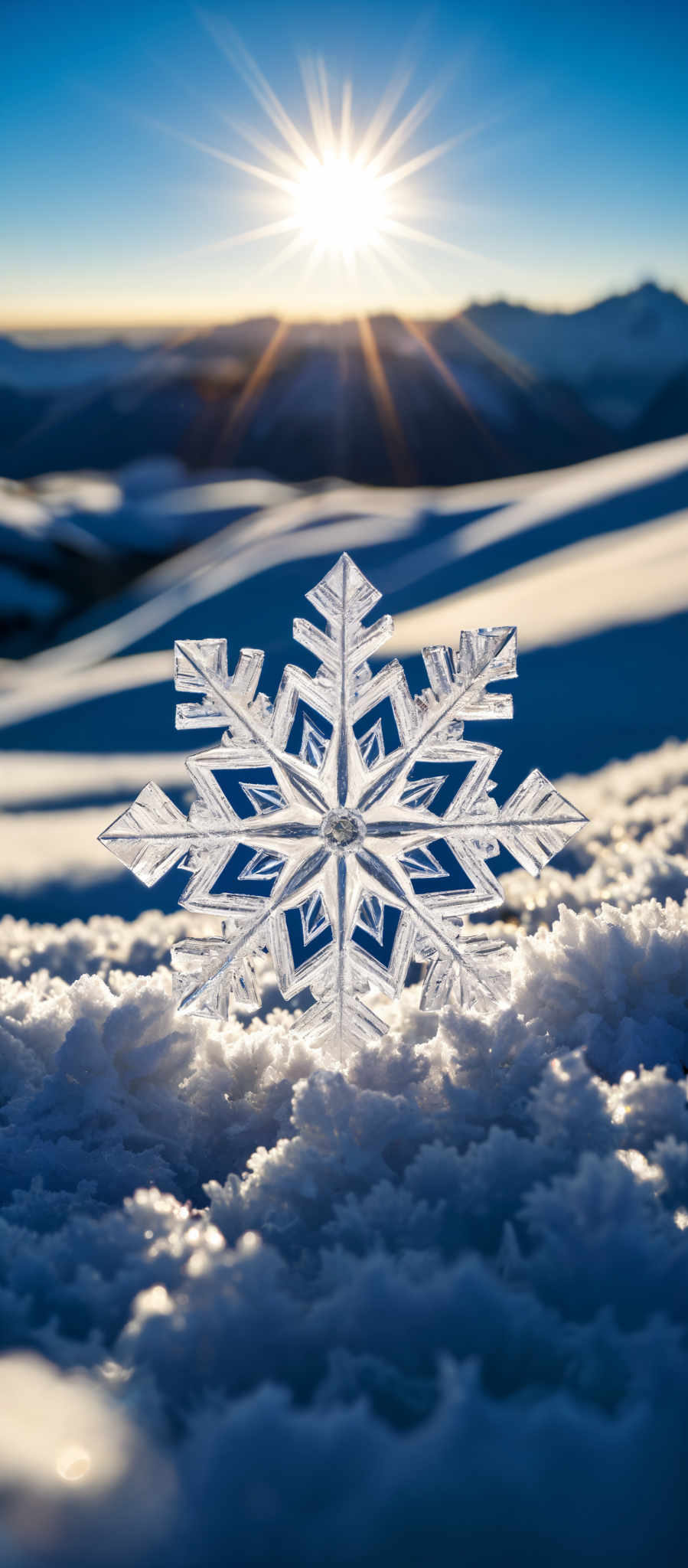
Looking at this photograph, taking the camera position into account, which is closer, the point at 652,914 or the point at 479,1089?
the point at 479,1089

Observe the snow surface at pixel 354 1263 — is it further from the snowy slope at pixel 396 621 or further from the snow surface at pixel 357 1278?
the snowy slope at pixel 396 621

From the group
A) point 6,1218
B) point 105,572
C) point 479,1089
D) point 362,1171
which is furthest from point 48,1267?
point 105,572

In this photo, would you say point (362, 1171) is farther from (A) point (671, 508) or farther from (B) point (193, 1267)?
(A) point (671, 508)

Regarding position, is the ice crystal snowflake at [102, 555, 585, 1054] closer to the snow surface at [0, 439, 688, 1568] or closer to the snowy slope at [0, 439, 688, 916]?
the snow surface at [0, 439, 688, 1568]

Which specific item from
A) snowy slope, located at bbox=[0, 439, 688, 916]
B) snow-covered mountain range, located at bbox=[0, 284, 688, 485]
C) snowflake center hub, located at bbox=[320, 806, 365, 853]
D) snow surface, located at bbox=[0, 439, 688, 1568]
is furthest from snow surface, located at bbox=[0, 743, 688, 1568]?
snow-covered mountain range, located at bbox=[0, 284, 688, 485]

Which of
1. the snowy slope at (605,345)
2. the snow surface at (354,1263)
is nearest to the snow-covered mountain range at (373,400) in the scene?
the snowy slope at (605,345)
